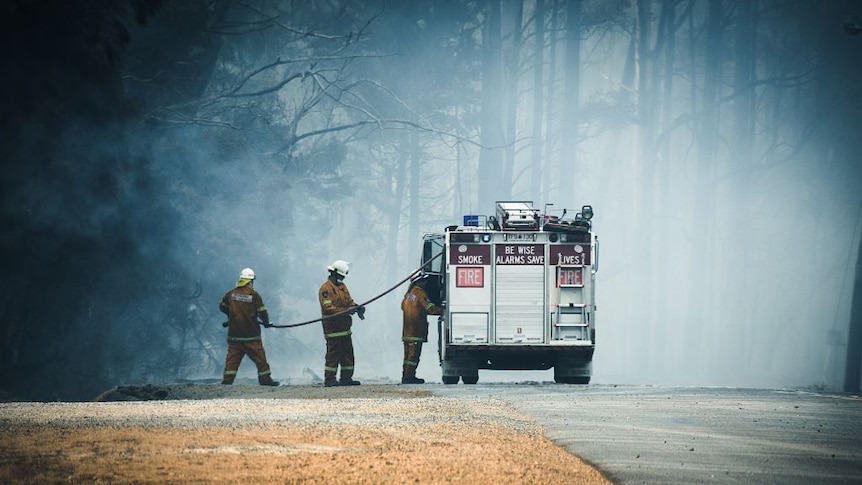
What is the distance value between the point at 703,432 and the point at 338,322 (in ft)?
29.3

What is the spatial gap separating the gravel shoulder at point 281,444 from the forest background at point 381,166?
465 inches

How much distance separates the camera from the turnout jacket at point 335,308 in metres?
20.0

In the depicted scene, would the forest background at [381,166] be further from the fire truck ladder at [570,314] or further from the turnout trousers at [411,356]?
the fire truck ladder at [570,314]

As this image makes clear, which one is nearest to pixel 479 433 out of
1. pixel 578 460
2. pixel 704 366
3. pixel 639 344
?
pixel 578 460

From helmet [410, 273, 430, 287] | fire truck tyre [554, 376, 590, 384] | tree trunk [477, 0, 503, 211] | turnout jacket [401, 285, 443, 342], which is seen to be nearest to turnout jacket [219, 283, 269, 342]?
turnout jacket [401, 285, 443, 342]

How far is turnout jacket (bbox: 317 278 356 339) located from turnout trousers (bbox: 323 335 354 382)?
0.11m

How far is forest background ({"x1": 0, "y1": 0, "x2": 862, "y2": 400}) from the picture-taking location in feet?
86.9

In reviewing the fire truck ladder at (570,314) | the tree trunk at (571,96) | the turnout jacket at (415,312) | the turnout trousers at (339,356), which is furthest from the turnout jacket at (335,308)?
the tree trunk at (571,96)

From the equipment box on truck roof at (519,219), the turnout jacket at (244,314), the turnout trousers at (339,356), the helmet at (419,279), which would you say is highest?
the equipment box on truck roof at (519,219)

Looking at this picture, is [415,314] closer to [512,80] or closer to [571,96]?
[512,80]

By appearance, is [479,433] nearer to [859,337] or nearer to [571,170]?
[859,337]

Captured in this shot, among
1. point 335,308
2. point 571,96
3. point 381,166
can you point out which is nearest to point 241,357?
point 335,308

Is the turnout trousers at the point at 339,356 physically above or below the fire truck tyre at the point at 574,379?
above

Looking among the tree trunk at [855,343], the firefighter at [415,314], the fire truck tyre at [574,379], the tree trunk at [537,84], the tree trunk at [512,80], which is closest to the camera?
the fire truck tyre at [574,379]
